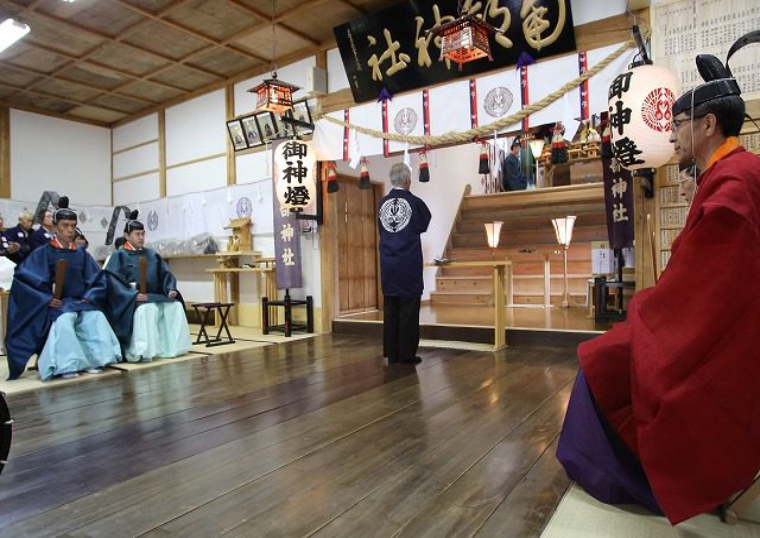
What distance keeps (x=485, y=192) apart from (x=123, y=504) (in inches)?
401

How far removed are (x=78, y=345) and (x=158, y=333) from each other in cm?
82

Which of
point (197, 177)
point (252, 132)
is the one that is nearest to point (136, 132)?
point (197, 177)

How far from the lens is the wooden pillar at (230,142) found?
768cm

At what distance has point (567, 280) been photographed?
8078mm

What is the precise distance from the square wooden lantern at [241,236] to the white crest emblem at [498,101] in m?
3.91

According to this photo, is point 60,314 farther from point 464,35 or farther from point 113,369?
point 464,35

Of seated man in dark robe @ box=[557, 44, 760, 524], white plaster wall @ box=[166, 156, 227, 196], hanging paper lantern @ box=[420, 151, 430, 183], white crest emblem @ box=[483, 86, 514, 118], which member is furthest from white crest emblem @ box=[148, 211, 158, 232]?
seated man in dark robe @ box=[557, 44, 760, 524]

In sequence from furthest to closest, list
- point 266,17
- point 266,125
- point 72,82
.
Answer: point 72,82, point 266,125, point 266,17

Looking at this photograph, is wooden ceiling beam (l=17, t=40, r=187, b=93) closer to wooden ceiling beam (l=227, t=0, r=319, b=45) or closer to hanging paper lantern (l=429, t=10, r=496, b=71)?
wooden ceiling beam (l=227, t=0, r=319, b=45)

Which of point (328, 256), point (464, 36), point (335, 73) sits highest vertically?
point (335, 73)

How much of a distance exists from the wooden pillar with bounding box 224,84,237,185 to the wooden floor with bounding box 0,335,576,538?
4311 millimetres

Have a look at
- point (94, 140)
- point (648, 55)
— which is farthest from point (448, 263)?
point (94, 140)

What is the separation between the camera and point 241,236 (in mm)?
7398

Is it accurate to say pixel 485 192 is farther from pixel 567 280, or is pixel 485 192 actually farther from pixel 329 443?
pixel 329 443
